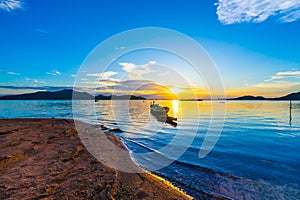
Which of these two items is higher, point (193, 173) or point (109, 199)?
point (109, 199)

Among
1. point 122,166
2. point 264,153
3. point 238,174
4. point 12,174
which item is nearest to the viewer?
point 12,174

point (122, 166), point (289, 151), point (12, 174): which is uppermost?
point (12, 174)

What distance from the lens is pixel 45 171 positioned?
22.5 feet

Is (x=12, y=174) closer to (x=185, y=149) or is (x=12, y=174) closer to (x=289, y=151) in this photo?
(x=185, y=149)

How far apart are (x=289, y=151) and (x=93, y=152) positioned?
1486cm

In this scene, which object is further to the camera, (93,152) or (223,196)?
(93,152)

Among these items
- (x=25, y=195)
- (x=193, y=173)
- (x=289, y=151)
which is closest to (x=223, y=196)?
(x=193, y=173)

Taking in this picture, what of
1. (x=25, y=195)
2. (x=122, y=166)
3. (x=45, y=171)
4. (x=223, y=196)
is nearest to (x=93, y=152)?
(x=122, y=166)

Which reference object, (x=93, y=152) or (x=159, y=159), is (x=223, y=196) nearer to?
(x=159, y=159)

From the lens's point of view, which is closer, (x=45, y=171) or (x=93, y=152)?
(x=45, y=171)

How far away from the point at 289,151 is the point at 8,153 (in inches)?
738

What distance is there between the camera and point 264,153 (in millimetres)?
13523

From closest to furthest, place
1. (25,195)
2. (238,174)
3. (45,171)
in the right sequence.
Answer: (25,195) → (45,171) → (238,174)

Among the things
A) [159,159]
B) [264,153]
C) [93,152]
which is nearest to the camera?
[93,152]
